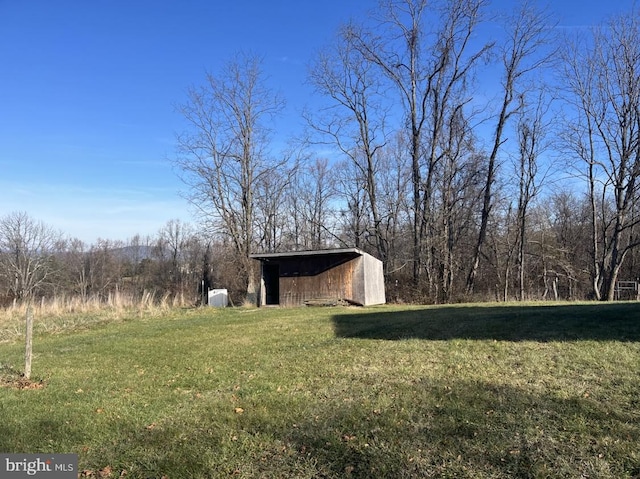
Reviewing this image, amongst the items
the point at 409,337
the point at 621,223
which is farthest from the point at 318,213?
the point at 409,337

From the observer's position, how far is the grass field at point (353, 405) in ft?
10.6

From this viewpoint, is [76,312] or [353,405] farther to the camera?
[76,312]

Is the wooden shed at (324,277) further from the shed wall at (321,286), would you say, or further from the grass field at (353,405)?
the grass field at (353,405)

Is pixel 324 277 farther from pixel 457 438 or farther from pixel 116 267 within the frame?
pixel 116 267

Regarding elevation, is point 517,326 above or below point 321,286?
below

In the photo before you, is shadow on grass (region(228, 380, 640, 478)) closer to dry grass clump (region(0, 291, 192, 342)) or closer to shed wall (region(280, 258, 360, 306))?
dry grass clump (region(0, 291, 192, 342))

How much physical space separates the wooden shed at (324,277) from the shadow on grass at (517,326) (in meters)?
7.20

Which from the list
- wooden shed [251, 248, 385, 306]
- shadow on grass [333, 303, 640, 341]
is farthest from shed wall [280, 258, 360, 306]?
shadow on grass [333, 303, 640, 341]

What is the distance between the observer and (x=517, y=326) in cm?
786

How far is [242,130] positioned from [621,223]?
23026 mm

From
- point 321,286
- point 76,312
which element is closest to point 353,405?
point 321,286

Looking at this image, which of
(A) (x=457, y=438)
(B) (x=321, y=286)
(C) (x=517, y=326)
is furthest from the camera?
(B) (x=321, y=286)

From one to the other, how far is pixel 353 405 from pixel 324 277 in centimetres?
1360

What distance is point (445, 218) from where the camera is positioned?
2511 centimetres
